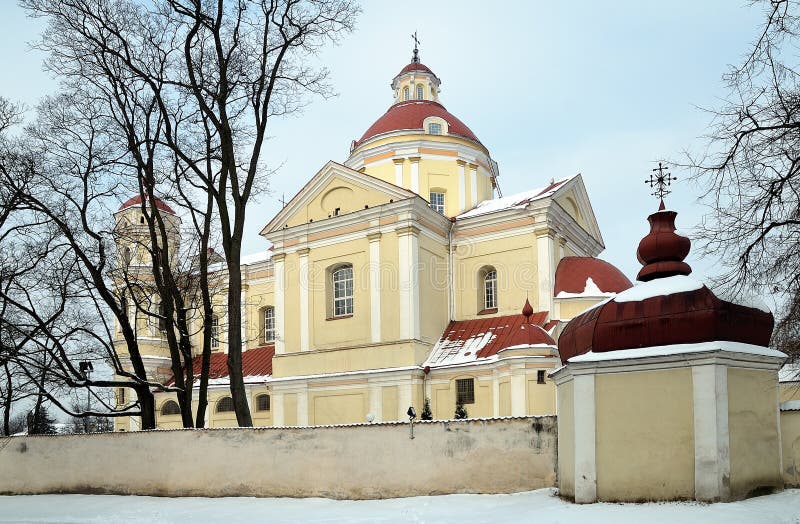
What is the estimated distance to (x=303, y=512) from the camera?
48.3ft

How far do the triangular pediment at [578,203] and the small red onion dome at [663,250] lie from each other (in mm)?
14511

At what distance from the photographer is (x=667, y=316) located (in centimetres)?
1202

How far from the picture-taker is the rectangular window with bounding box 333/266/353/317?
2875cm

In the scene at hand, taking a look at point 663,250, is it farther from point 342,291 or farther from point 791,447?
point 342,291

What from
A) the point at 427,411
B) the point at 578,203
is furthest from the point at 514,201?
the point at 427,411

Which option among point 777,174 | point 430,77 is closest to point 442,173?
point 430,77

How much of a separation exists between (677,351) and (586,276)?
15.0 m

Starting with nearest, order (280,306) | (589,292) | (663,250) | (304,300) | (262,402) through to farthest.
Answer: (663,250) → (589,292) → (304,300) → (280,306) → (262,402)

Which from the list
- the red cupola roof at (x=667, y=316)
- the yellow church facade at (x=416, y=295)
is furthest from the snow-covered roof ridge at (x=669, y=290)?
the yellow church facade at (x=416, y=295)

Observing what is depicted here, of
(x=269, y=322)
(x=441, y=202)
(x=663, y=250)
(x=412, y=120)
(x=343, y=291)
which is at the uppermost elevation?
(x=412, y=120)

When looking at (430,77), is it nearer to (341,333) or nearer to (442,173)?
(442,173)

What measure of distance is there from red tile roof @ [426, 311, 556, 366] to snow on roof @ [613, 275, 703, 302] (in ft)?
37.3

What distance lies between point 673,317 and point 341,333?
17419 millimetres

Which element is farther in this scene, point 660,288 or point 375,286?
point 375,286
